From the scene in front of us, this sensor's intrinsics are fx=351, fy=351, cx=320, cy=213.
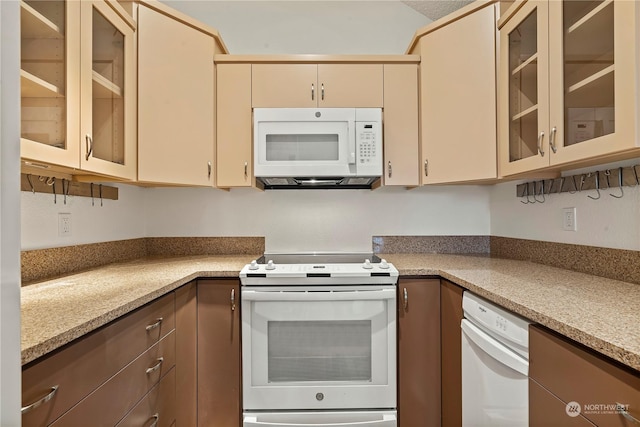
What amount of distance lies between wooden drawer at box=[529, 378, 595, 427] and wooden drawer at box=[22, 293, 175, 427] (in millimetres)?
1195

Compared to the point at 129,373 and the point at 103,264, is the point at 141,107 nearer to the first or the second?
the point at 103,264

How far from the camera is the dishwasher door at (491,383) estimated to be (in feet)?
3.39

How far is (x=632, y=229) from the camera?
4.32 feet

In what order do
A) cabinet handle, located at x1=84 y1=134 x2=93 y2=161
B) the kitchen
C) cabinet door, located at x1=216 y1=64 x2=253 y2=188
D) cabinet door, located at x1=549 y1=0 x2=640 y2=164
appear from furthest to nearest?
the kitchen < cabinet door, located at x1=216 y1=64 x2=253 y2=188 < cabinet handle, located at x1=84 y1=134 x2=93 y2=161 < cabinet door, located at x1=549 y1=0 x2=640 y2=164

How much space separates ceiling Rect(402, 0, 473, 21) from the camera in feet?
7.41

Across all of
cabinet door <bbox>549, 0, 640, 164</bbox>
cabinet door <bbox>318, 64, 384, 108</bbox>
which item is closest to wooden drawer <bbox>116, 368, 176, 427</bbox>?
cabinet door <bbox>318, 64, 384, 108</bbox>

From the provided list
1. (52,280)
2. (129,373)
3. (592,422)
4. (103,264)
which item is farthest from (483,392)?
(103,264)

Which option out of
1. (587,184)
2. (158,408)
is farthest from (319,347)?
(587,184)

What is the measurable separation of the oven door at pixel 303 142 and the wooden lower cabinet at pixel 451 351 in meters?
0.80

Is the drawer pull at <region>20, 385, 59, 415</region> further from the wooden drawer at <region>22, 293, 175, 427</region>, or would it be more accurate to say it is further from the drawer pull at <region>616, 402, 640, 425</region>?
the drawer pull at <region>616, 402, 640, 425</region>

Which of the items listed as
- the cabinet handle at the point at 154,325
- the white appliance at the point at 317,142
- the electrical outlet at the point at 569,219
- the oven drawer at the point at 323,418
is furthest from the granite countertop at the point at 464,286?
the oven drawer at the point at 323,418

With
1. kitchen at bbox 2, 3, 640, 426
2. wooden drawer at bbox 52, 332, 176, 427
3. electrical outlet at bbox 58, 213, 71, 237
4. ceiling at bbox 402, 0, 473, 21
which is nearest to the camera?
wooden drawer at bbox 52, 332, 176, 427

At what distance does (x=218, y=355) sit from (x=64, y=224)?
956 millimetres

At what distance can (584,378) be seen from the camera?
0.79 meters
